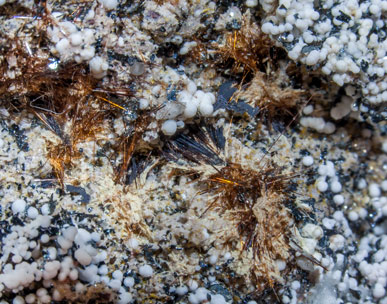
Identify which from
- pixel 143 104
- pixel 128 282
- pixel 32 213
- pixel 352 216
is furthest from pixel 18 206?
pixel 352 216

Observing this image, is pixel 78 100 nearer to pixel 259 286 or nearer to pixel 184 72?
pixel 184 72

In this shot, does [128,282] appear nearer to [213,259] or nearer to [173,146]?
[213,259]

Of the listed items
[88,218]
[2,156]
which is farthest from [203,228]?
[2,156]

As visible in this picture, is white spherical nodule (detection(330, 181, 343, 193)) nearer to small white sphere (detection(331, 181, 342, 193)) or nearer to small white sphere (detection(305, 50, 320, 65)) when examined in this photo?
small white sphere (detection(331, 181, 342, 193))

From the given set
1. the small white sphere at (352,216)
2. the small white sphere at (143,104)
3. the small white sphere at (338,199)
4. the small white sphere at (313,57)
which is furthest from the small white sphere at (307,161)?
the small white sphere at (143,104)

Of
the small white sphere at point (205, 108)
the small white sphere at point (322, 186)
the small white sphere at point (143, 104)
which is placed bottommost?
the small white sphere at point (322, 186)

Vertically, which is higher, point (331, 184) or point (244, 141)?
point (244, 141)

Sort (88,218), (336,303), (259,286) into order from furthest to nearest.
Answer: (336,303), (259,286), (88,218)

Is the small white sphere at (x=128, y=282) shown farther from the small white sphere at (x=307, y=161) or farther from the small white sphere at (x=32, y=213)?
the small white sphere at (x=307, y=161)

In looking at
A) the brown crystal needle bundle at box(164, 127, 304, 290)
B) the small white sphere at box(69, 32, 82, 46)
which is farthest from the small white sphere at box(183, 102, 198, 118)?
the small white sphere at box(69, 32, 82, 46)
